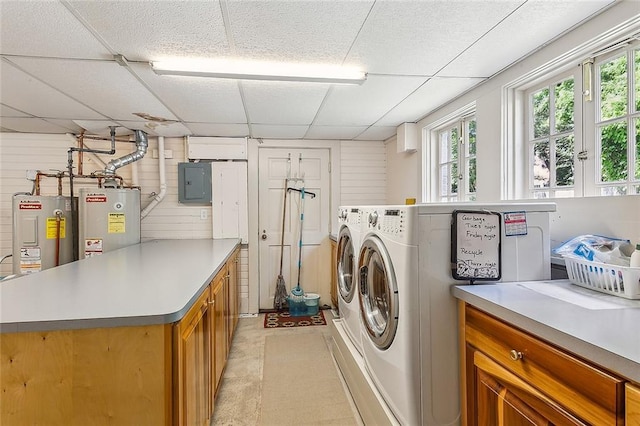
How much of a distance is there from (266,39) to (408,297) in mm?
1478

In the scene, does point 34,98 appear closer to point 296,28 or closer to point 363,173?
point 296,28

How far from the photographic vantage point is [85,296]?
1315 millimetres

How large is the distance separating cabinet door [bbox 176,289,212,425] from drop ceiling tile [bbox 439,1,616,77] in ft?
6.58

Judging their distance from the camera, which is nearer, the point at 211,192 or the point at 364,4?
the point at 364,4

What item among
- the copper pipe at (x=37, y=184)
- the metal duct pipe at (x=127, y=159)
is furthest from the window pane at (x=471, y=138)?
the copper pipe at (x=37, y=184)

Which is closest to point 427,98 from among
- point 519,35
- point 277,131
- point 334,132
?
point 519,35

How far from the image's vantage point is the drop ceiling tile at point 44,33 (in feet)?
4.52

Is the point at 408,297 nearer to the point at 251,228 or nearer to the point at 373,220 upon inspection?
the point at 373,220

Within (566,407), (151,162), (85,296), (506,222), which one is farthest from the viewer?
(151,162)

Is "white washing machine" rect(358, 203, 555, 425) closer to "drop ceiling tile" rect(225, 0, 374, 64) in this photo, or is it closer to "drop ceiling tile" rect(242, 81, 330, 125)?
"drop ceiling tile" rect(225, 0, 374, 64)

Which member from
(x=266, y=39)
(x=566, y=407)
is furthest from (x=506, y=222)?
(x=266, y=39)

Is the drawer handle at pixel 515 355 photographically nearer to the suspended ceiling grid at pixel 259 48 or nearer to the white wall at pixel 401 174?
the suspended ceiling grid at pixel 259 48

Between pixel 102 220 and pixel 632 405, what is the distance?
12.3 ft

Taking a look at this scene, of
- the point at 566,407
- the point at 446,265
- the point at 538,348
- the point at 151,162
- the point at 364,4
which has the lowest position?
the point at 566,407
